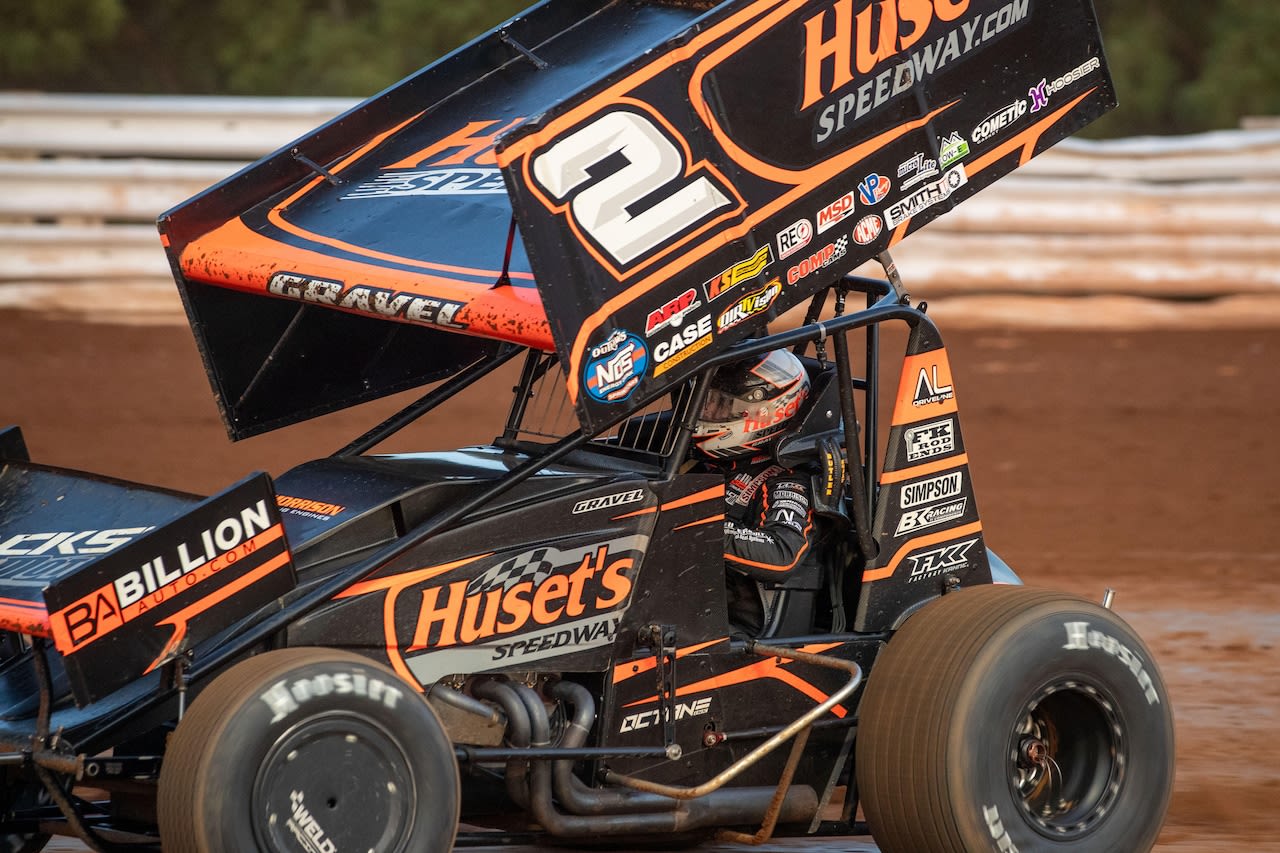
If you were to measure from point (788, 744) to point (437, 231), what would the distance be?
1705 millimetres

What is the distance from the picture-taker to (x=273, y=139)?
1337 centimetres

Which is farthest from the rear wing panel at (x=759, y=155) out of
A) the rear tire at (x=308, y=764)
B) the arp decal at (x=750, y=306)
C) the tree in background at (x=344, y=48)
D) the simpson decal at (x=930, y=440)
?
the tree in background at (x=344, y=48)

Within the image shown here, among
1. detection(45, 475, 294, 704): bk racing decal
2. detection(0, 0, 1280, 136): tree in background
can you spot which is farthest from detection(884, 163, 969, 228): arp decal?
detection(0, 0, 1280, 136): tree in background

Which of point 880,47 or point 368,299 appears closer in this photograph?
point 368,299

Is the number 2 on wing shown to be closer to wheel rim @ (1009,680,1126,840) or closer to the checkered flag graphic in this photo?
the checkered flag graphic

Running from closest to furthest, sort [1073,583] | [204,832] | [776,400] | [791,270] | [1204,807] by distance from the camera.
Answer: [204,832], [791,270], [776,400], [1204,807], [1073,583]

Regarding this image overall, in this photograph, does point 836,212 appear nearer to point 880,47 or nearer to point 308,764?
point 880,47

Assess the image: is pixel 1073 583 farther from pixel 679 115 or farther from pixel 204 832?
pixel 204 832

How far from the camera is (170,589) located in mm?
4422

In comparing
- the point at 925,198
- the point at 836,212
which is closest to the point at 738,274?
the point at 836,212

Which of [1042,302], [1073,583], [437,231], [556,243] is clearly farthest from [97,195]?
[556,243]

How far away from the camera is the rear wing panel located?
448 centimetres

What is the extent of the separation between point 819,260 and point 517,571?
114 centimetres

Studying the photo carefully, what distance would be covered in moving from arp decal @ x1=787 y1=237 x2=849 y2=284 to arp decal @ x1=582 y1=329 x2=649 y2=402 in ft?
1.76
